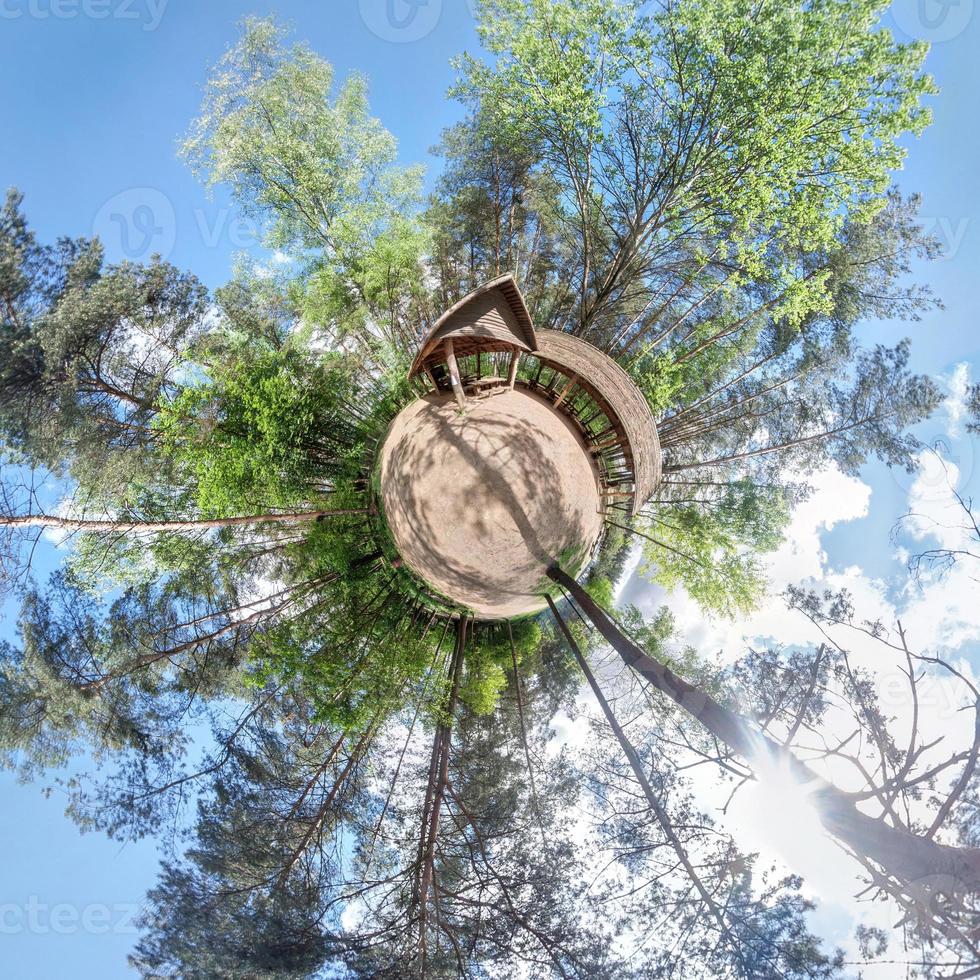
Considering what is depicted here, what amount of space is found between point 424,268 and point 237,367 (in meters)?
4.11

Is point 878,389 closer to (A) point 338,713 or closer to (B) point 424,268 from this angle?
(B) point 424,268

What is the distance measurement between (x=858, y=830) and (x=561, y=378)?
6.52 meters

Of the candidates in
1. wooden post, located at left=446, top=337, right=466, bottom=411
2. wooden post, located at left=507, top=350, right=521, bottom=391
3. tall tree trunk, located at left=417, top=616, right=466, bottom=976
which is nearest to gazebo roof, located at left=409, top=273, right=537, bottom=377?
wooden post, located at left=446, top=337, right=466, bottom=411

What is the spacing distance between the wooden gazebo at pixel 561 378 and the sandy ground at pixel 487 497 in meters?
0.46

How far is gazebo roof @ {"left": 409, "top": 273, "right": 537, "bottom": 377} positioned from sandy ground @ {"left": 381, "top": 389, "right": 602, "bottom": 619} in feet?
4.39

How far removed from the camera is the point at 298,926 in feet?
21.7

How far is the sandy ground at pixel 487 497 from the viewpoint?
7.09m

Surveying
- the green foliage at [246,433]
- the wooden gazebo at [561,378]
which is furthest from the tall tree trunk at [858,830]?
the green foliage at [246,433]

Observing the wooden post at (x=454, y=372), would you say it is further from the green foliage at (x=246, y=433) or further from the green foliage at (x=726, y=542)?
the green foliage at (x=726, y=542)

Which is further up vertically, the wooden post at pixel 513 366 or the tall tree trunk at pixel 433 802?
the wooden post at pixel 513 366

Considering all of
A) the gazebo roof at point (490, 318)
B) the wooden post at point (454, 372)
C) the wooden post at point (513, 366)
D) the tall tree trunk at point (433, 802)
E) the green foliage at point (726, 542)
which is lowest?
the tall tree trunk at point (433, 802)

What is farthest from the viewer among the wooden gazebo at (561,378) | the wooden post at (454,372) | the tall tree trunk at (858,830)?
the wooden post at (454,372)

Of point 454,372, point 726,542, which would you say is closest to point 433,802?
point 454,372

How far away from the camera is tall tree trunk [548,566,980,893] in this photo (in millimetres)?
3723
